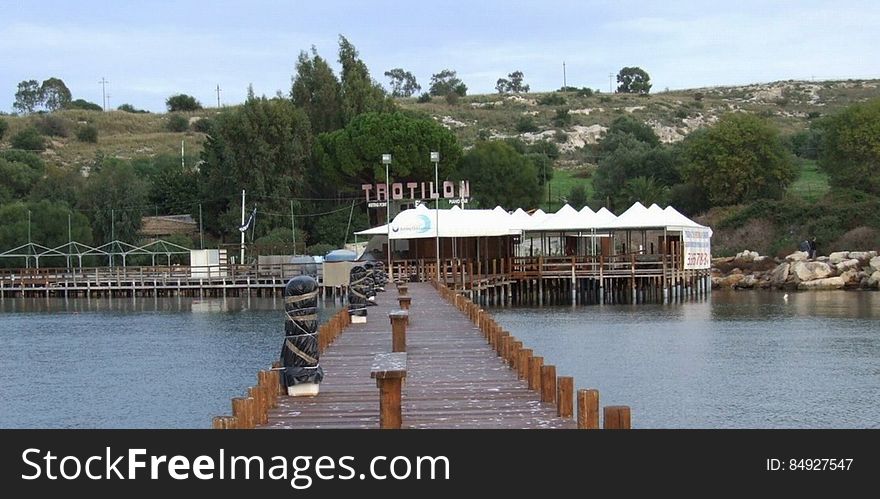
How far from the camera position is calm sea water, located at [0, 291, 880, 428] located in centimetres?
2934

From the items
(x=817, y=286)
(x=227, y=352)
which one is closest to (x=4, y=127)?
(x=817, y=286)

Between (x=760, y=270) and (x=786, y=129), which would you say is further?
(x=786, y=129)

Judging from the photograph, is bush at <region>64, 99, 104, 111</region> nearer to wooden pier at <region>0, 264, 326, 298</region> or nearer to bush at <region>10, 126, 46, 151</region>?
bush at <region>10, 126, 46, 151</region>

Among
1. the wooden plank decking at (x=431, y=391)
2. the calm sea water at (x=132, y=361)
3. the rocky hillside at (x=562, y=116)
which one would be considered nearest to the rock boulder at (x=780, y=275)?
the calm sea water at (x=132, y=361)

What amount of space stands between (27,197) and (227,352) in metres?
59.9

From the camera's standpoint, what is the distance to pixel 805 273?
230ft

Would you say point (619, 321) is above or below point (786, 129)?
below

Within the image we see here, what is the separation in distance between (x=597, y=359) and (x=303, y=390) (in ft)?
64.3

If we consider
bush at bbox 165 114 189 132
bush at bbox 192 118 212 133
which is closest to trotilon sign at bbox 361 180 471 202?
bush at bbox 192 118 212 133

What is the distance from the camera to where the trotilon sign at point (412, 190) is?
268ft

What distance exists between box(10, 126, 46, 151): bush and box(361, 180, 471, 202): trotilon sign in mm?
58354

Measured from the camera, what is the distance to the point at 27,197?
9750cm

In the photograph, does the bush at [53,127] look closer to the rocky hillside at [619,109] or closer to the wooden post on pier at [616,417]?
the rocky hillside at [619,109]
